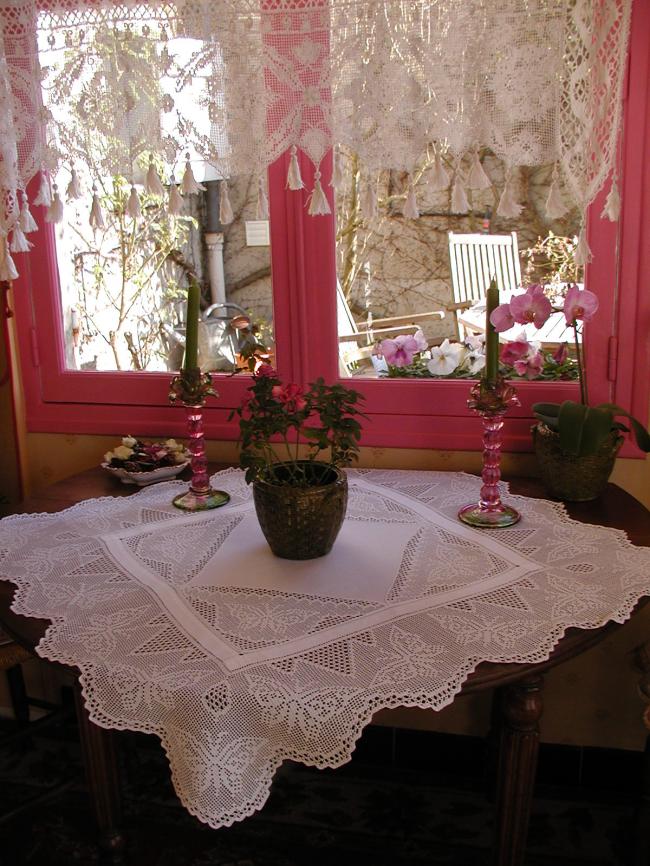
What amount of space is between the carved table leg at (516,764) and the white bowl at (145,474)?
912mm

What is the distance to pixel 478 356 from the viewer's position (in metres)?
1.99

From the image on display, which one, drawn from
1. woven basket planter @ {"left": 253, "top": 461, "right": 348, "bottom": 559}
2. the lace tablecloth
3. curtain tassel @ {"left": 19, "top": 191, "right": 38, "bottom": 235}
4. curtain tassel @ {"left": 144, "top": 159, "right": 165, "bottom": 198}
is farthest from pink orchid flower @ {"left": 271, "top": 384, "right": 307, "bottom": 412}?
curtain tassel @ {"left": 19, "top": 191, "right": 38, "bottom": 235}

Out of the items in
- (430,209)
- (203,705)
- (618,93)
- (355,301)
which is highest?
(618,93)

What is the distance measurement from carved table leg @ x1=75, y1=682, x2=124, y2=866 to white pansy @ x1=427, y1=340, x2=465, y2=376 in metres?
1.09

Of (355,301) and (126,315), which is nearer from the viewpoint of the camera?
(355,301)

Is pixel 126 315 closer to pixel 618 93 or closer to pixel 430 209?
pixel 430 209

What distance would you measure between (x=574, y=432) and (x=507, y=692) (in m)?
0.57

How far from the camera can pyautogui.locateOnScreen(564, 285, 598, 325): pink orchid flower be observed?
1.58 m

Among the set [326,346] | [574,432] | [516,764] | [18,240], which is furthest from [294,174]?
[516,764]

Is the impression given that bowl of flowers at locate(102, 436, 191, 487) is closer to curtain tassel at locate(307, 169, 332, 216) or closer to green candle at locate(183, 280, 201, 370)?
green candle at locate(183, 280, 201, 370)

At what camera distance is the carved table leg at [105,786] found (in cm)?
169

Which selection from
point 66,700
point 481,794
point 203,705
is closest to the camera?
point 203,705

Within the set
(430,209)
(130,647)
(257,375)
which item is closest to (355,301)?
(430,209)

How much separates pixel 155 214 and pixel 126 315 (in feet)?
0.89
